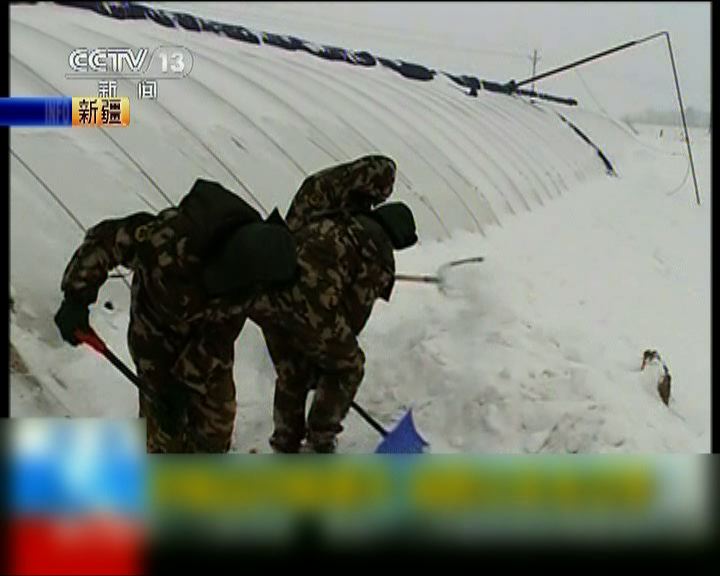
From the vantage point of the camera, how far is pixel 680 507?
2.71 feet

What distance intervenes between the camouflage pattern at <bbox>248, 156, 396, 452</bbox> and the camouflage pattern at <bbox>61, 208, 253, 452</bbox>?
0.10 meters

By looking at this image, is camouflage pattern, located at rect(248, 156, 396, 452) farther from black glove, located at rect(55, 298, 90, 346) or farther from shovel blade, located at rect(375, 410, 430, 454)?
black glove, located at rect(55, 298, 90, 346)

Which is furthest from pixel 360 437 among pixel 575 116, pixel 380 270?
pixel 575 116

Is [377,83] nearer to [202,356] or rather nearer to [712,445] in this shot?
[202,356]

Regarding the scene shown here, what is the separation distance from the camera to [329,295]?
1157 millimetres

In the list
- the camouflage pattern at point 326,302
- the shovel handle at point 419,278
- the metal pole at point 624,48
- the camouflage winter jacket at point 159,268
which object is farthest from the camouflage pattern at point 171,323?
the metal pole at point 624,48

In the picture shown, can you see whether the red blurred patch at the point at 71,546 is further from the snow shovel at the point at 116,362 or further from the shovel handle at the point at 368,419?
the shovel handle at the point at 368,419

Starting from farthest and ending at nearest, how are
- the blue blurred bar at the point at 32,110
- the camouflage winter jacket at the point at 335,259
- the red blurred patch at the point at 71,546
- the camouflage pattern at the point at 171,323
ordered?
the camouflage winter jacket at the point at 335,259, the camouflage pattern at the point at 171,323, the blue blurred bar at the point at 32,110, the red blurred patch at the point at 71,546

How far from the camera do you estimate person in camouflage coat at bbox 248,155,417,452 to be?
3.79 ft

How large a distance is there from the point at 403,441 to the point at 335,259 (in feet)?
0.97

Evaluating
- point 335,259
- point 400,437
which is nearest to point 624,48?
point 335,259

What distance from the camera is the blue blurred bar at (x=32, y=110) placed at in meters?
0.91

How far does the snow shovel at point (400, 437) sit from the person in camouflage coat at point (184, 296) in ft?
0.76

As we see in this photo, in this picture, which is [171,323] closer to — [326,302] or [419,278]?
[326,302]
